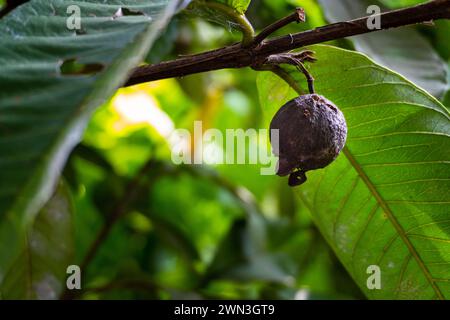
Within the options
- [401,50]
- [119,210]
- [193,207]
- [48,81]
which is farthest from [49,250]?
[193,207]

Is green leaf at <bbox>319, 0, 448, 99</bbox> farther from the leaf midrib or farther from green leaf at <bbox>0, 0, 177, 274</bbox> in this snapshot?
green leaf at <bbox>0, 0, 177, 274</bbox>

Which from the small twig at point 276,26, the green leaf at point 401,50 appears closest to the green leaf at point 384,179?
the small twig at point 276,26

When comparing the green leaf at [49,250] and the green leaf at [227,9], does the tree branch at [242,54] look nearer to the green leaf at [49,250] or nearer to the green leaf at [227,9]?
the green leaf at [227,9]

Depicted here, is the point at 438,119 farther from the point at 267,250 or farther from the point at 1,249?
the point at 267,250

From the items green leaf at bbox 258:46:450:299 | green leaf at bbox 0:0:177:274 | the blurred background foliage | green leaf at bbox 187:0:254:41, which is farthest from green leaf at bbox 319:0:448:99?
green leaf at bbox 0:0:177:274

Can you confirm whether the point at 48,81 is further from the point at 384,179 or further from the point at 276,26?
the point at 384,179

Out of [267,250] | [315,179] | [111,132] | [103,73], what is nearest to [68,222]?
[315,179]
